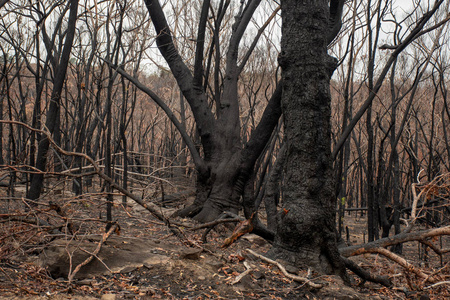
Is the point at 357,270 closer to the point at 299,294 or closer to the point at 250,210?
the point at 299,294

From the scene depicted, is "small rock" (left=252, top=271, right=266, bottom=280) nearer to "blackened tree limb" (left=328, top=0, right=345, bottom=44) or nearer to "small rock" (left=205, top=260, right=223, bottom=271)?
"small rock" (left=205, top=260, right=223, bottom=271)

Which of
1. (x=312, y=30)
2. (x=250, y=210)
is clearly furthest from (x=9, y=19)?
(x=312, y=30)

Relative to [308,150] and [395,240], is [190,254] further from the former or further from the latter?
[395,240]

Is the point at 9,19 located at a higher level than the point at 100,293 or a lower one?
higher

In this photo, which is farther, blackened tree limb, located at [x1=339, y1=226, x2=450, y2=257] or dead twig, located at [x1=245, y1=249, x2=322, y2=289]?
blackened tree limb, located at [x1=339, y1=226, x2=450, y2=257]

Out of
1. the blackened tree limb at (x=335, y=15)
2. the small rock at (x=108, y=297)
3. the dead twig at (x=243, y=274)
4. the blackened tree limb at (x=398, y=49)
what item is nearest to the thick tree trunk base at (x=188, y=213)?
the blackened tree limb at (x=398, y=49)

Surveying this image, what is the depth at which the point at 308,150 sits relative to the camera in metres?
2.58

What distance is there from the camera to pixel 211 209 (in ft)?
14.9

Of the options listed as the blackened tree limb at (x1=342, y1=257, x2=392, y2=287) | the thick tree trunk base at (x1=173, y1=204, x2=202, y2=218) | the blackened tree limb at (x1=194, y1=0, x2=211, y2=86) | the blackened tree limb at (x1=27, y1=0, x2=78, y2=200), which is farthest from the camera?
the thick tree trunk base at (x1=173, y1=204, x2=202, y2=218)

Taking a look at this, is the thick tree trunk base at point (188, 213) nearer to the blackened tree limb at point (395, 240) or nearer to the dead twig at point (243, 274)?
the blackened tree limb at point (395, 240)

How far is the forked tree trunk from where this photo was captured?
2.57 metres

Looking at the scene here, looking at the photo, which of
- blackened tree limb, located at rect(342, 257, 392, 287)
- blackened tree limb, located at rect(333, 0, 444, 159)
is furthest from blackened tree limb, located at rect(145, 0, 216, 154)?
blackened tree limb, located at rect(342, 257, 392, 287)

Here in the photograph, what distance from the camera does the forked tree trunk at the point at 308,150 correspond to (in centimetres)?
257

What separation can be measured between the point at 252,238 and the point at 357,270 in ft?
5.65
